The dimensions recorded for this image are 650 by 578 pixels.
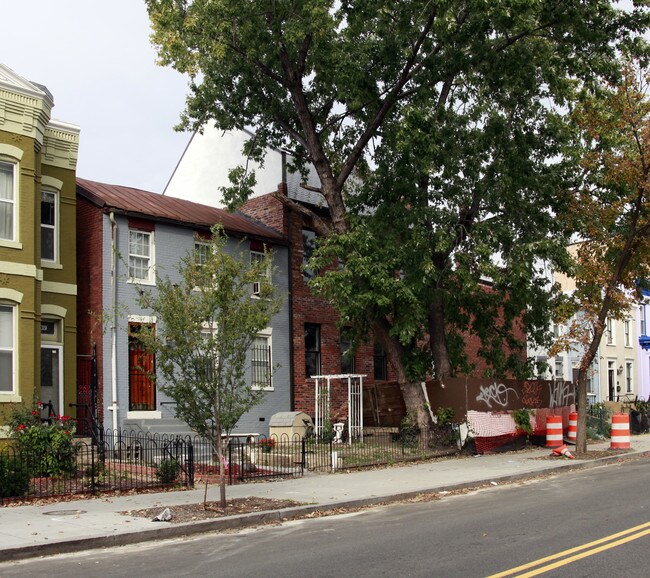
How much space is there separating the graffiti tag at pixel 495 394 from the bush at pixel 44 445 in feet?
37.6

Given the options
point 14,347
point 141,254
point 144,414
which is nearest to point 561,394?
point 144,414

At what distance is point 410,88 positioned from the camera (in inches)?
903

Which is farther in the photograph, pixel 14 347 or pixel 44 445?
pixel 14 347

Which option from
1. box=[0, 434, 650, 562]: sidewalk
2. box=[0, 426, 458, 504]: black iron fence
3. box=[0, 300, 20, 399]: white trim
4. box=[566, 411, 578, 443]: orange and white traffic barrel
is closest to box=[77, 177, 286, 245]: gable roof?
box=[0, 300, 20, 399]: white trim

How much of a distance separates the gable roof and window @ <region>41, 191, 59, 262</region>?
1343 millimetres

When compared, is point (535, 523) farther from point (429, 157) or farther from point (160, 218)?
point (160, 218)

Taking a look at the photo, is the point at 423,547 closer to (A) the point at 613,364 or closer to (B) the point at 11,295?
(B) the point at 11,295

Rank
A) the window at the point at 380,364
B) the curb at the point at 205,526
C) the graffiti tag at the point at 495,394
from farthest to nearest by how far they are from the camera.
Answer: the window at the point at 380,364 → the graffiti tag at the point at 495,394 → the curb at the point at 205,526

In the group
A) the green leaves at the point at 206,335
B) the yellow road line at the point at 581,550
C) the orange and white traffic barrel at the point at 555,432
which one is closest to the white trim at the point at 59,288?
the green leaves at the point at 206,335

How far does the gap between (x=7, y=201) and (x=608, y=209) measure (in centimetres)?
1479

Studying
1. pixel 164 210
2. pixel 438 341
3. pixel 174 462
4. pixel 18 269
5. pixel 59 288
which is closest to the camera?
pixel 174 462

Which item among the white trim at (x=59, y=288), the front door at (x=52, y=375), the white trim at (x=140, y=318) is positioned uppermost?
the white trim at (x=59, y=288)

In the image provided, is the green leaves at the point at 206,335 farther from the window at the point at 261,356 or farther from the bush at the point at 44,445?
the window at the point at 261,356

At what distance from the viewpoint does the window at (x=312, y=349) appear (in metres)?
27.0
